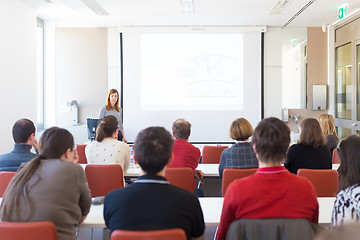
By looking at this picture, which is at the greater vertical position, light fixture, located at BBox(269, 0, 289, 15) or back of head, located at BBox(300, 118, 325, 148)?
light fixture, located at BBox(269, 0, 289, 15)

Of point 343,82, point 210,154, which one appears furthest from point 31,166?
point 343,82

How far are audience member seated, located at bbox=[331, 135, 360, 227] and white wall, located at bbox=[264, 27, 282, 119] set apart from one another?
6248mm

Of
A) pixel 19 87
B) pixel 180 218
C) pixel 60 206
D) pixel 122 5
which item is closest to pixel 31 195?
pixel 60 206

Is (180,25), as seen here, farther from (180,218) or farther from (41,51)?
(180,218)

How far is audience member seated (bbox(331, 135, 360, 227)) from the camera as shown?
185 centimetres

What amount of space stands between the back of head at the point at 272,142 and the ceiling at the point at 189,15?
15.5ft

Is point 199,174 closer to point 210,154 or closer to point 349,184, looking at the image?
point 210,154

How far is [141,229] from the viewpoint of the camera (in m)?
1.62

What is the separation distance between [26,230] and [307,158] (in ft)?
8.20

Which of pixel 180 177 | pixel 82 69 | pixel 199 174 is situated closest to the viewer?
pixel 180 177

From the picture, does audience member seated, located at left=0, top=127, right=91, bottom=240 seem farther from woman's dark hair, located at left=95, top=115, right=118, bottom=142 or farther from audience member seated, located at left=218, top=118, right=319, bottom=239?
woman's dark hair, located at left=95, top=115, right=118, bottom=142

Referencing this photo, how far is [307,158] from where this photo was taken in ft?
11.0

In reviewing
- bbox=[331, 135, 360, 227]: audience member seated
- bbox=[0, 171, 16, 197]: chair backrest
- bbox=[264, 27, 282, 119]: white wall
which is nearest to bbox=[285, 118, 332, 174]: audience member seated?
bbox=[331, 135, 360, 227]: audience member seated

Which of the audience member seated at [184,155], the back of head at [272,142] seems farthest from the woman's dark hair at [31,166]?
the audience member seated at [184,155]
